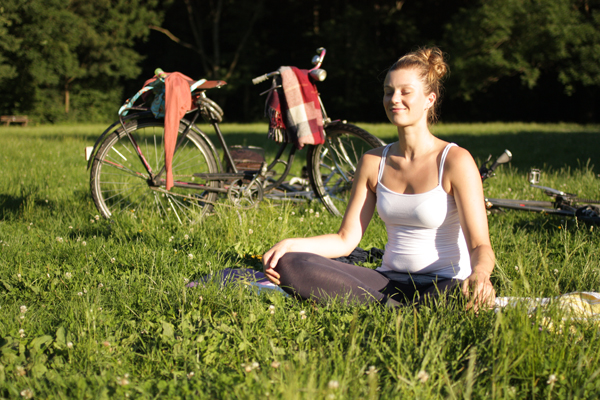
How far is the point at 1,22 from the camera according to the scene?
25.9 m

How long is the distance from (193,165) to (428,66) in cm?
263

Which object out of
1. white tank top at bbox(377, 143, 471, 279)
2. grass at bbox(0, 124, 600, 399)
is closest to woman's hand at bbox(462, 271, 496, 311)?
grass at bbox(0, 124, 600, 399)

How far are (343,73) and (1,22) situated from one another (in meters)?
20.2

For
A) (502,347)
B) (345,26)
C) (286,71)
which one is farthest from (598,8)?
(502,347)

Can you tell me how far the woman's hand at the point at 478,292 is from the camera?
2020 millimetres

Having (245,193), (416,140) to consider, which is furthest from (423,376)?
(245,193)

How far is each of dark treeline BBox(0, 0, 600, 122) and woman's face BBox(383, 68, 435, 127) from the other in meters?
26.8

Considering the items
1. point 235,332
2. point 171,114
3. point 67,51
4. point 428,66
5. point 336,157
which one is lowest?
point 235,332

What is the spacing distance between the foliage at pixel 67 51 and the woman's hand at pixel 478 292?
3037cm

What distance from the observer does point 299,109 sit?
4.39 m

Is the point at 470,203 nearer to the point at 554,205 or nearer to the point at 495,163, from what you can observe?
the point at 495,163

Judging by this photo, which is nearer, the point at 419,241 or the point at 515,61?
the point at 419,241

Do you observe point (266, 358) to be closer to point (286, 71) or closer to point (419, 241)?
point (419, 241)

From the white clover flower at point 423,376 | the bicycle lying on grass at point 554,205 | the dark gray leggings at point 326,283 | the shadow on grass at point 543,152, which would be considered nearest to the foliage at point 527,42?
the shadow on grass at point 543,152
